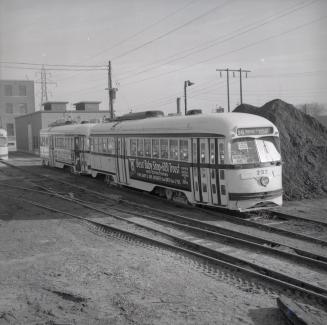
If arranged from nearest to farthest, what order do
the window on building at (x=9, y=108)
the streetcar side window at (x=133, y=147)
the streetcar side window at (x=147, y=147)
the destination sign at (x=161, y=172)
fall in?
1. the destination sign at (x=161, y=172)
2. the streetcar side window at (x=147, y=147)
3. the streetcar side window at (x=133, y=147)
4. the window on building at (x=9, y=108)

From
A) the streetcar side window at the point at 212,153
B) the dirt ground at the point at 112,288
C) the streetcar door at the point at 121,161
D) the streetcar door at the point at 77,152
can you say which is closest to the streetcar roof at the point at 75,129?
the streetcar door at the point at 77,152

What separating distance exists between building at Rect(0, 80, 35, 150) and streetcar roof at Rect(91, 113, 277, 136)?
8061 centimetres

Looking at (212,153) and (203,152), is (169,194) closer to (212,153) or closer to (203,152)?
(203,152)

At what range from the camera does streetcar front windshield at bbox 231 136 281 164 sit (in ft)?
45.0

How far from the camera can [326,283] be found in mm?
8500

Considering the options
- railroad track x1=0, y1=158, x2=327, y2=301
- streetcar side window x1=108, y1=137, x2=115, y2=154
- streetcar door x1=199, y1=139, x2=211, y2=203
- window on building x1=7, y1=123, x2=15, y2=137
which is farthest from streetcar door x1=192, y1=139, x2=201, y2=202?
window on building x1=7, y1=123, x2=15, y2=137

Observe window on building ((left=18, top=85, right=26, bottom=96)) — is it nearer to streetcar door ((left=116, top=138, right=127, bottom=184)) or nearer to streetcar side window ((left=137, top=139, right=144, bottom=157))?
streetcar door ((left=116, top=138, right=127, bottom=184))

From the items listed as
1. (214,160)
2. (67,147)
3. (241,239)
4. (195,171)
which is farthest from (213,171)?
(67,147)

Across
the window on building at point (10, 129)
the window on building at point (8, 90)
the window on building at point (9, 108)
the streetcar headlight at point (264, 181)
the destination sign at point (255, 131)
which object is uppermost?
the window on building at point (8, 90)

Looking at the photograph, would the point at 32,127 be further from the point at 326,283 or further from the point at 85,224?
the point at 326,283

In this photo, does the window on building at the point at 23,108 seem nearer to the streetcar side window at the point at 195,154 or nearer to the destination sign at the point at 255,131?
the streetcar side window at the point at 195,154

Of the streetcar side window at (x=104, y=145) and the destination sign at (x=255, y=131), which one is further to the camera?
the streetcar side window at (x=104, y=145)

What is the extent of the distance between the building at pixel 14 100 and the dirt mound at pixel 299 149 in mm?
80113

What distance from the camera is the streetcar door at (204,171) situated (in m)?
14.4
